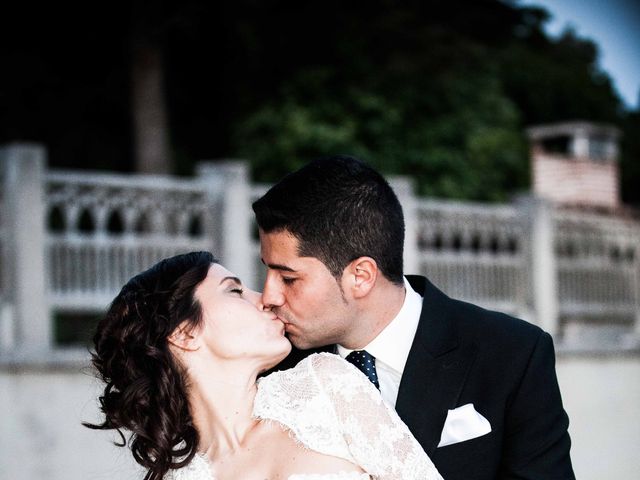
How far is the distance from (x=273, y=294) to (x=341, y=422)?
0.47 meters

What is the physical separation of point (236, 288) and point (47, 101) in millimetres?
9244

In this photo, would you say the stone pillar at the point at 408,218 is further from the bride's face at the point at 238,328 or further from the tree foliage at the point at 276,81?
the bride's face at the point at 238,328

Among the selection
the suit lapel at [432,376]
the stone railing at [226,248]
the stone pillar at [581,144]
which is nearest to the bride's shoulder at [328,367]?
the suit lapel at [432,376]

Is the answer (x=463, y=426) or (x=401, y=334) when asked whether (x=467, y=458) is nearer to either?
(x=463, y=426)

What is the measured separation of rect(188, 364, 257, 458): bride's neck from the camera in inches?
126

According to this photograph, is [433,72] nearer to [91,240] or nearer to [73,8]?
[73,8]

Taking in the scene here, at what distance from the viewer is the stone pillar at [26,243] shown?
6680 millimetres

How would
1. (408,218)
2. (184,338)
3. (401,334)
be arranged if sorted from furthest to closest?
(408,218)
(401,334)
(184,338)

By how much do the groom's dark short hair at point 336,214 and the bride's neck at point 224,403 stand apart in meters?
0.45

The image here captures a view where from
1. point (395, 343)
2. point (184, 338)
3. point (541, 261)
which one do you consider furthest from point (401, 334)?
point (541, 261)

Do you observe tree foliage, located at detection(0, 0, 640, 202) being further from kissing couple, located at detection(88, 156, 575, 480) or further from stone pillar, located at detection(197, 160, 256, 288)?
kissing couple, located at detection(88, 156, 575, 480)

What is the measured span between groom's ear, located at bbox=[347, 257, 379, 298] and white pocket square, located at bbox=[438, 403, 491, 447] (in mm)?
461

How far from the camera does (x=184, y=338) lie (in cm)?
321

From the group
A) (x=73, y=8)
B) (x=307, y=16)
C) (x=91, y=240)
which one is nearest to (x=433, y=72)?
(x=307, y=16)
